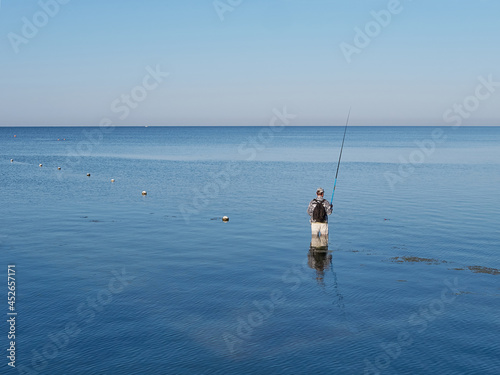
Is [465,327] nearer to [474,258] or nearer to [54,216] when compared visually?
[474,258]

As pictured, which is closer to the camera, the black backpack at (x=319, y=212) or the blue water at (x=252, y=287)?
the blue water at (x=252, y=287)

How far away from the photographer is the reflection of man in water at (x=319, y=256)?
22.8 m

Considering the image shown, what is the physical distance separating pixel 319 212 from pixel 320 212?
5cm

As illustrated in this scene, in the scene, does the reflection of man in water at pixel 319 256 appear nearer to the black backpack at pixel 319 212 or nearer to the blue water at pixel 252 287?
the blue water at pixel 252 287

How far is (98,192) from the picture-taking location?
48438 millimetres

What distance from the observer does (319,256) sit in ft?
80.9

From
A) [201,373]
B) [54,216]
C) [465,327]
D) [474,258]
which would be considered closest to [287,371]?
[201,373]

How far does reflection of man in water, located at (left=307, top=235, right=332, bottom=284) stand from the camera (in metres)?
22.8

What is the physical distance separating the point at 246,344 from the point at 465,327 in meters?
6.69

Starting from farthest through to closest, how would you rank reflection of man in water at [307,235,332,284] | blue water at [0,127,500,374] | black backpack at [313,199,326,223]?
black backpack at [313,199,326,223] < reflection of man in water at [307,235,332,284] < blue water at [0,127,500,374]

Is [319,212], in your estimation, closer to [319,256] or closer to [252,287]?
[319,256]

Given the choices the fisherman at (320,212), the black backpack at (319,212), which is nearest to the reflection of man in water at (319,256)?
the fisherman at (320,212)

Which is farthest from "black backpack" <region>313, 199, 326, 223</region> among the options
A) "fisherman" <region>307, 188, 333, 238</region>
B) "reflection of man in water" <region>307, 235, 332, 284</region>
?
"reflection of man in water" <region>307, 235, 332, 284</region>

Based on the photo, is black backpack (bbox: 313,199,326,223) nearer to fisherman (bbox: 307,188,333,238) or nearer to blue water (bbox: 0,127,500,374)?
fisherman (bbox: 307,188,333,238)
